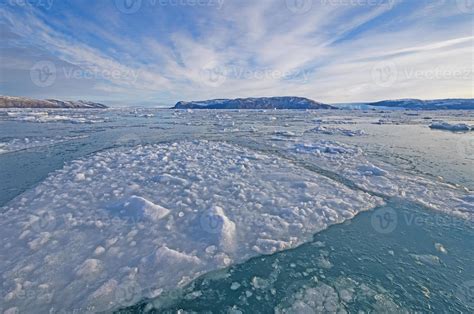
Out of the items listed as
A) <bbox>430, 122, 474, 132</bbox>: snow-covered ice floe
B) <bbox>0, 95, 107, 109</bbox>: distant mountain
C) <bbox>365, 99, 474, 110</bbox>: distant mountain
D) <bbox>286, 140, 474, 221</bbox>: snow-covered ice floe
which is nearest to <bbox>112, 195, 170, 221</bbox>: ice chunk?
<bbox>286, 140, 474, 221</bbox>: snow-covered ice floe

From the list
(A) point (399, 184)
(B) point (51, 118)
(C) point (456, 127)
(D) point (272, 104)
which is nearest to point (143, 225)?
(A) point (399, 184)

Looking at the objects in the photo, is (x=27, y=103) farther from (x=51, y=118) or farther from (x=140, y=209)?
(x=140, y=209)

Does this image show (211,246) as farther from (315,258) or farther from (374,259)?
(374,259)

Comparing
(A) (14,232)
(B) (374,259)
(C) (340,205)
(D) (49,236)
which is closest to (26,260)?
(D) (49,236)

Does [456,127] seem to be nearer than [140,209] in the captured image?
No

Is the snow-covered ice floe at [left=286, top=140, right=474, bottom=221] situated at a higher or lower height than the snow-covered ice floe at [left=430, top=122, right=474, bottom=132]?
higher

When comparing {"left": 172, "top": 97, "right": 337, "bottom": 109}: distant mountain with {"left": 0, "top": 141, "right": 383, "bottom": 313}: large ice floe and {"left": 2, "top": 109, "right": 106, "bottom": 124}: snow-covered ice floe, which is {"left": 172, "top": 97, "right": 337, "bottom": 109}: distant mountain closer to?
{"left": 2, "top": 109, "right": 106, "bottom": 124}: snow-covered ice floe

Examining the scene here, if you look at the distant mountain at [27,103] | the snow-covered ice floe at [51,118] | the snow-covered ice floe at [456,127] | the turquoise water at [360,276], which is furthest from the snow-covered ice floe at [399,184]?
the distant mountain at [27,103]

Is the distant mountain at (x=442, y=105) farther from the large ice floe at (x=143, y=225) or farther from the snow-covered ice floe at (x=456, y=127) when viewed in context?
the large ice floe at (x=143, y=225)

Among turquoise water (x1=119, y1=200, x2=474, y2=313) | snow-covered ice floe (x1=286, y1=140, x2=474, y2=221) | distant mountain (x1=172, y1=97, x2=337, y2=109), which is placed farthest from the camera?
distant mountain (x1=172, y1=97, x2=337, y2=109)
